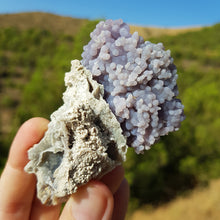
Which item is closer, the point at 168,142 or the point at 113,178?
the point at 113,178

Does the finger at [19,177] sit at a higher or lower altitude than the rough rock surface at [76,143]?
lower

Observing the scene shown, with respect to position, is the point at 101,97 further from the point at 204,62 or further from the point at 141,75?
the point at 204,62

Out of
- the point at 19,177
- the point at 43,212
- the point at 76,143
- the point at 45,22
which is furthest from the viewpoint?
the point at 45,22

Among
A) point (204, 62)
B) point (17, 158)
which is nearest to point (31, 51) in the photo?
point (204, 62)

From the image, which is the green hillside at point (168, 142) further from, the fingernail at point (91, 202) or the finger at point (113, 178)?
the fingernail at point (91, 202)

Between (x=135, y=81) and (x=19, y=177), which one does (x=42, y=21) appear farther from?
(x=135, y=81)

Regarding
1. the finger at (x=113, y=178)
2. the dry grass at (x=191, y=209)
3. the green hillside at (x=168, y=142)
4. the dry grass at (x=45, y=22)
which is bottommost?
the dry grass at (x=191, y=209)

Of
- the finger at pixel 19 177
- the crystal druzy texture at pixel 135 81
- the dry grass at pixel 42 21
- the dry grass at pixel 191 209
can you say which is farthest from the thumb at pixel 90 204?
the dry grass at pixel 42 21

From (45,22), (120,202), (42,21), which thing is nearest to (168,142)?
(120,202)
